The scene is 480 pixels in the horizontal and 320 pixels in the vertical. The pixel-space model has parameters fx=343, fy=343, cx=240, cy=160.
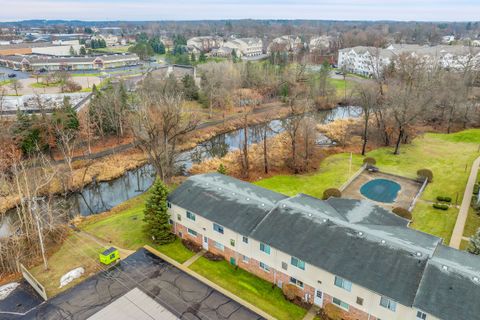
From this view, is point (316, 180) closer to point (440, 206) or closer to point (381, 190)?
point (381, 190)

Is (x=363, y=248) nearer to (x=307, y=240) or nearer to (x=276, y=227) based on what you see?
(x=307, y=240)

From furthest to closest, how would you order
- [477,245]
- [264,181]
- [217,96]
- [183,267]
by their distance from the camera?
[217,96] → [264,181] → [183,267] → [477,245]

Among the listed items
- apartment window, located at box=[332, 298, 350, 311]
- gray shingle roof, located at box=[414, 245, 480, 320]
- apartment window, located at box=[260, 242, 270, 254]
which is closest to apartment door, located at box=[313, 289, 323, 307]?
apartment window, located at box=[332, 298, 350, 311]

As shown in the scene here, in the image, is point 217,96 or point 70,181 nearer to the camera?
point 70,181

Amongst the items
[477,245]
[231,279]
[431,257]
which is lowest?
[231,279]

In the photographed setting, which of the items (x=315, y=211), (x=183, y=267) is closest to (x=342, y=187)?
(x=315, y=211)

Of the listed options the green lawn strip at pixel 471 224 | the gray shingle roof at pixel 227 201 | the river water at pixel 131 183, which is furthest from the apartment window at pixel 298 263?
the river water at pixel 131 183

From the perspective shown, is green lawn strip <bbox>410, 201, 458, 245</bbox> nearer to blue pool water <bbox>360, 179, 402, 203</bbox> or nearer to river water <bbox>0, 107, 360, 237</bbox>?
blue pool water <bbox>360, 179, 402, 203</bbox>

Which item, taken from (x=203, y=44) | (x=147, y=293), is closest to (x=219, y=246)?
(x=147, y=293)

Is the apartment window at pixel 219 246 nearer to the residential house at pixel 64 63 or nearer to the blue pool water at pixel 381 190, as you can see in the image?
the blue pool water at pixel 381 190
